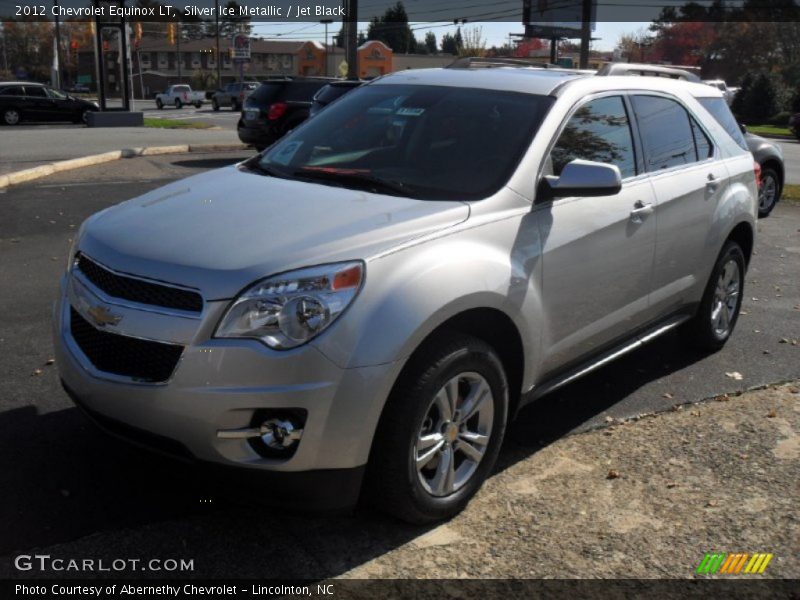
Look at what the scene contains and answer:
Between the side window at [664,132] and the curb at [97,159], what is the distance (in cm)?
1012

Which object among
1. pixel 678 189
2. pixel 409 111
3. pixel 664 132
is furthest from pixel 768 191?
pixel 409 111

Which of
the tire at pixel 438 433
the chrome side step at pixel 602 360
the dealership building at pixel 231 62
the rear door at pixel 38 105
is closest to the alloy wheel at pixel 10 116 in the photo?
the rear door at pixel 38 105

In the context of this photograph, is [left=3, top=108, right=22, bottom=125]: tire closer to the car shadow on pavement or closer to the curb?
the curb

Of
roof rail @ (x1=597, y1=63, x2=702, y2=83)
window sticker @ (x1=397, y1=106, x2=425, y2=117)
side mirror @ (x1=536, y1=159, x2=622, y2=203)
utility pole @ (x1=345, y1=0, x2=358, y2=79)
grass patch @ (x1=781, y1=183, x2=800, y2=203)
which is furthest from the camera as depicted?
utility pole @ (x1=345, y1=0, x2=358, y2=79)

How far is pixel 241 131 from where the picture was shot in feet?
60.1

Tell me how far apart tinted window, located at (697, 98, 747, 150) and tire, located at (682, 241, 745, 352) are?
2.63 feet

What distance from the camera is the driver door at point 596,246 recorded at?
405 centimetres

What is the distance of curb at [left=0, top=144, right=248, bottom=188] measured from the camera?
42.1 feet

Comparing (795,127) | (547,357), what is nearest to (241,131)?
(547,357)

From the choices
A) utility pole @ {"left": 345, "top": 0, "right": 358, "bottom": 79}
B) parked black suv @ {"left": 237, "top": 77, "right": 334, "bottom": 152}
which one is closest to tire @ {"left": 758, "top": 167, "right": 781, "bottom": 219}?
parked black suv @ {"left": 237, "top": 77, "right": 334, "bottom": 152}

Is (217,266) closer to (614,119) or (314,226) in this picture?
(314,226)

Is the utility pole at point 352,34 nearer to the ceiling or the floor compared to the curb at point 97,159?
nearer to the ceiling

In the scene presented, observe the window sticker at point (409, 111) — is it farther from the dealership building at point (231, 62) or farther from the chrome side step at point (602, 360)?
the dealership building at point (231, 62)

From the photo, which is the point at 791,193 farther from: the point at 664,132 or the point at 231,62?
the point at 231,62
